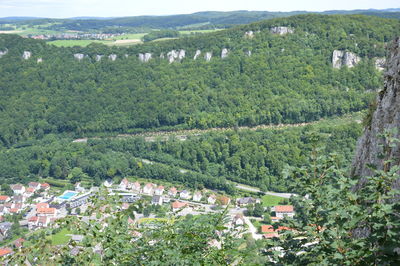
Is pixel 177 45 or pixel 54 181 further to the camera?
pixel 177 45

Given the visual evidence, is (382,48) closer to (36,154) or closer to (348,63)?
(348,63)

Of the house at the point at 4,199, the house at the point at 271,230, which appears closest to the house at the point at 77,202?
the house at the point at 4,199

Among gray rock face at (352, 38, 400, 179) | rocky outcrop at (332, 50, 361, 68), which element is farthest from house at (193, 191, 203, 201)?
rocky outcrop at (332, 50, 361, 68)

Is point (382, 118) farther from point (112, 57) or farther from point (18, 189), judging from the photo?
point (112, 57)

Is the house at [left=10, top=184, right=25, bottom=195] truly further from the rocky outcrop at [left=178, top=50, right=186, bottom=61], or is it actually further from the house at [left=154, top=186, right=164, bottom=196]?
the rocky outcrop at [left=178, top=50, right=186, bottom=61]

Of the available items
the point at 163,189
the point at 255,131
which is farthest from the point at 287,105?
the point at 163,189

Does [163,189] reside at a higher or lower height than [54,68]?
lower

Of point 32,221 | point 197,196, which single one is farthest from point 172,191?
point 32,221

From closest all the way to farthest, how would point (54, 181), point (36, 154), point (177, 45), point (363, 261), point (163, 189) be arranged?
point (363, 261)
point (163, 189)
point (54, 181)
point (36, 154)
point (177, 45)
